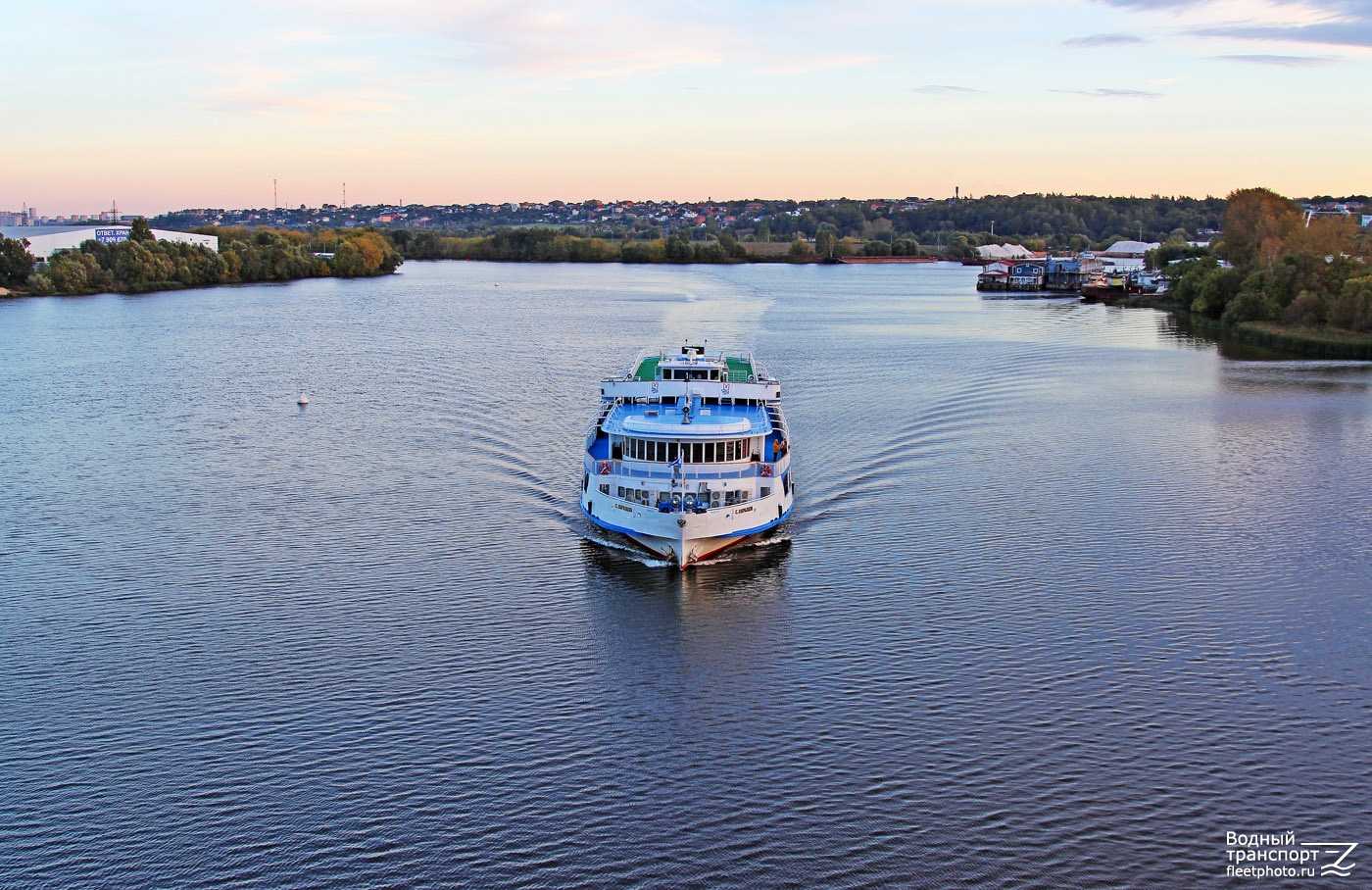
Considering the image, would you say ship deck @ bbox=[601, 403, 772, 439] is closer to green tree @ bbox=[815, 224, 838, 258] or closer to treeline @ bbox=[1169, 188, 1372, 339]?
treeline @ bbox=[1169, 188, 1372, 339]

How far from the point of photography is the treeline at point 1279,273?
64875mm

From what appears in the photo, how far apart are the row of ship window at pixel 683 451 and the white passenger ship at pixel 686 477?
0.02 meters

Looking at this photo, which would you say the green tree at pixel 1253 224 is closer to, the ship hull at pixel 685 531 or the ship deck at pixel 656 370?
the ship deck at pixel 656 370

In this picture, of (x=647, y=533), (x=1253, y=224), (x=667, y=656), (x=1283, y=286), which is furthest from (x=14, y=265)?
(x=1253, y=224)

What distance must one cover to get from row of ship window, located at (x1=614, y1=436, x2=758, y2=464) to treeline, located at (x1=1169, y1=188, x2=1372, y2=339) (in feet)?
159

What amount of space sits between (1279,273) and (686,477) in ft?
187

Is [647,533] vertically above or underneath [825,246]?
underneath

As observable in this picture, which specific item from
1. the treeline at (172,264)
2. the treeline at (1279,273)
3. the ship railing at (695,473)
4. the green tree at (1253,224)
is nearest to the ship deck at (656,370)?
the ship railing at (695,473)

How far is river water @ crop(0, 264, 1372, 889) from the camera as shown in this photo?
52.1 ft

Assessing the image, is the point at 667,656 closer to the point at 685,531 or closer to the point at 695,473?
the point at 685,531

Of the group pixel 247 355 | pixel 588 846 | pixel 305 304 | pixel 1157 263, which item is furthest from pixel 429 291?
pixel 588 846

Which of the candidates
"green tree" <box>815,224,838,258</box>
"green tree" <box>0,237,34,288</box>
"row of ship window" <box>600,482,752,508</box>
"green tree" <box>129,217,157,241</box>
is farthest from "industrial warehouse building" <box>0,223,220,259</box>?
"row of ship window" <box>600,482,752,508</box>

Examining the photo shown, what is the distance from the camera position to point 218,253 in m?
113

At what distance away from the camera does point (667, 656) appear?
2148 centimetres
